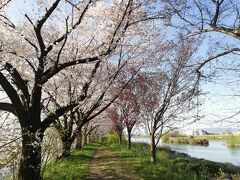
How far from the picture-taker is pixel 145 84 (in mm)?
22094

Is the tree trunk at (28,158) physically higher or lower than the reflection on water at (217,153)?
lower

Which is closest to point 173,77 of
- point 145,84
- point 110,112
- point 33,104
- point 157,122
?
point 157,122

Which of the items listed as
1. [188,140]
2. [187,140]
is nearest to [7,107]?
[188,140]

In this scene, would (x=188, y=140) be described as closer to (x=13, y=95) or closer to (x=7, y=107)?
(x=7, y=107)

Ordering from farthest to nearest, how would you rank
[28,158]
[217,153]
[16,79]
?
1. [217,153]
2. [16,79]
3. [28,158]

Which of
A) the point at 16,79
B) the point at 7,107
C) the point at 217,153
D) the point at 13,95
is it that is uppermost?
the point at 16,79

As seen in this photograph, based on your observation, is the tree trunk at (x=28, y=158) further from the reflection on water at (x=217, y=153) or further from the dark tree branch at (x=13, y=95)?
the reflection on water at (x=217, y=153)

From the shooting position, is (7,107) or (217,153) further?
(217,153)

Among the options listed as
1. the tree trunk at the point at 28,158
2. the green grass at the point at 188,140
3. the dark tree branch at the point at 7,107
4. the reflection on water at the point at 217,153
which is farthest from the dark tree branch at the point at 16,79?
the green grass at the point at 188,140

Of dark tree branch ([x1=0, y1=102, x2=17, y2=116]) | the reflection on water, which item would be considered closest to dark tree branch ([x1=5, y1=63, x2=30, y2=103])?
dark tree branch ([x1=0, y1=102, x2=17, y2=116])

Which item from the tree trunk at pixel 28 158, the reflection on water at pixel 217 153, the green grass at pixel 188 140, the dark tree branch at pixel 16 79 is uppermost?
the green grass at pixel 188 140

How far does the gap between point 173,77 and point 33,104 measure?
8.98 metres

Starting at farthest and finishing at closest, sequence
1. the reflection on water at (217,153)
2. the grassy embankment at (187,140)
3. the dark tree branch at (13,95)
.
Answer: the grassy embankment at (187,140)
the reflection on water at (217,153)
the dark tree branch at (13,95)

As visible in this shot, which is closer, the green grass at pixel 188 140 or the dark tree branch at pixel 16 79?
the dark tree branch at pixel 16 79
